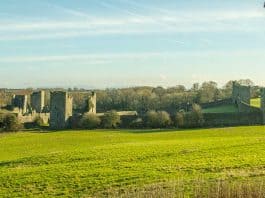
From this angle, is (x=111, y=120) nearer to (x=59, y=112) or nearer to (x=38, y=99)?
(x=59, y=112)

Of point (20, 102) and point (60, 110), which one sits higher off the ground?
point (20, 102)

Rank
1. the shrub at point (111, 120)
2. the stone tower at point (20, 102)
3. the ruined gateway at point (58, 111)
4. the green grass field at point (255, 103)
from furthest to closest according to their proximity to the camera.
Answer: the stone tower at point (20, 102)
the green grass field at point (255, 103)
the ruined gateway at point (58, 111)
the shrub at point (111, 120)

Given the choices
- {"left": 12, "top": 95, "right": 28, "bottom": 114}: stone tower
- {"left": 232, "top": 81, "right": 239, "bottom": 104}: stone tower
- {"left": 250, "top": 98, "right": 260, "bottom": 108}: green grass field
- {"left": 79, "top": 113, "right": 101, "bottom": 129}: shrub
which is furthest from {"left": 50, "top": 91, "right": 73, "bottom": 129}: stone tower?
{"left": 250, "top": 98, "right": 260, "bottom": 108}: green grass field

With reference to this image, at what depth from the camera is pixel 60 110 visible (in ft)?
281

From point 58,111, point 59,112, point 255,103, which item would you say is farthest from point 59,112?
point 255,103

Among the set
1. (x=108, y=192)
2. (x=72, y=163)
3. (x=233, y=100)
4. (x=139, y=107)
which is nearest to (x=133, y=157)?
(x=72, y=163)

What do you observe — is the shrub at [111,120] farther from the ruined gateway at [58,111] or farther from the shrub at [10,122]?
the shrub at [10,122]

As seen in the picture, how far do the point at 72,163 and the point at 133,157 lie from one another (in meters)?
2.89

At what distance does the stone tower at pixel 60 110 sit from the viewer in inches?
3346

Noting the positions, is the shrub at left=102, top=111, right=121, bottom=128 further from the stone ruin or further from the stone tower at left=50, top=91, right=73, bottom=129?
the stone tower at left=50, top=91, right=73, bottom=129

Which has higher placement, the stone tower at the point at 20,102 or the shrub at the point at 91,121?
the stone tower at the point at 20,102

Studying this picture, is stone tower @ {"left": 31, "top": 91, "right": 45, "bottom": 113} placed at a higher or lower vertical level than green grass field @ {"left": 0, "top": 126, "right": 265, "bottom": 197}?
higher

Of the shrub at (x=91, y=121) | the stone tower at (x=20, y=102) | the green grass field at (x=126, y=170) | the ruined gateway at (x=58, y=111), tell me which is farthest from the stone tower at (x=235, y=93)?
the green grass field at (x=126, y=170)

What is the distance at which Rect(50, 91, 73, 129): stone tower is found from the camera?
85.0m
